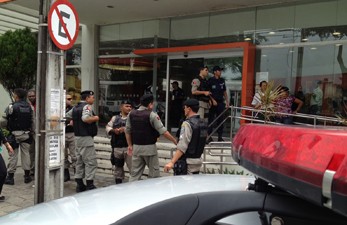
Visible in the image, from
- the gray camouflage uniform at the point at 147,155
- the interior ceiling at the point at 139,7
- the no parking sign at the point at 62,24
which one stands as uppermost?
the interior ceiling at the point at 139,7

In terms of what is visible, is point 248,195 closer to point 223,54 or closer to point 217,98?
point 217,98

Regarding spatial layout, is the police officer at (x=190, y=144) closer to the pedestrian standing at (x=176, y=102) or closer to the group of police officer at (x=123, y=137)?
the group of police officer at (x=123, y=137)

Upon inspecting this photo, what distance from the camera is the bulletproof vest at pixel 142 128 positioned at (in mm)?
5871

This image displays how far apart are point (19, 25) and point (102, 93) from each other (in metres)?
5.10

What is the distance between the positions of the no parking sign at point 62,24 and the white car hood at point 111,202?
10.1 ft

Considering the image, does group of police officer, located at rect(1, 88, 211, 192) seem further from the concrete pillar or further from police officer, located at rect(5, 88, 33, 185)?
the concrete pillar

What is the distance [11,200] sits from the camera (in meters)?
6.21

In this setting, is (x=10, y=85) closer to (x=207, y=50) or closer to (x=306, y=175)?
(x=207, y=50)

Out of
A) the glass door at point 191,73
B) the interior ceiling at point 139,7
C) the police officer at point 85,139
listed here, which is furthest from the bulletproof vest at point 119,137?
the interior ceiling at point 139,7

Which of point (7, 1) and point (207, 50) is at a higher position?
point (7, 1)

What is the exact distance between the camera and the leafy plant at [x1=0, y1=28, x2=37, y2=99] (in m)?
12.6

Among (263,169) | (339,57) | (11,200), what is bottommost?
(11,200)

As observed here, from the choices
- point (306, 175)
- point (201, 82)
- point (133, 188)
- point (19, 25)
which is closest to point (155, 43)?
point (201, 82)

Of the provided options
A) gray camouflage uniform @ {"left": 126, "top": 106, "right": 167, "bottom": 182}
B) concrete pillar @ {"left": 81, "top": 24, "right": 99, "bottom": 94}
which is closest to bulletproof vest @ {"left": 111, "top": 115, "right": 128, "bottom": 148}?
gray camouflage uniform @ {"left": 126, "top": 106, "right": 167, "bottom": 182}
